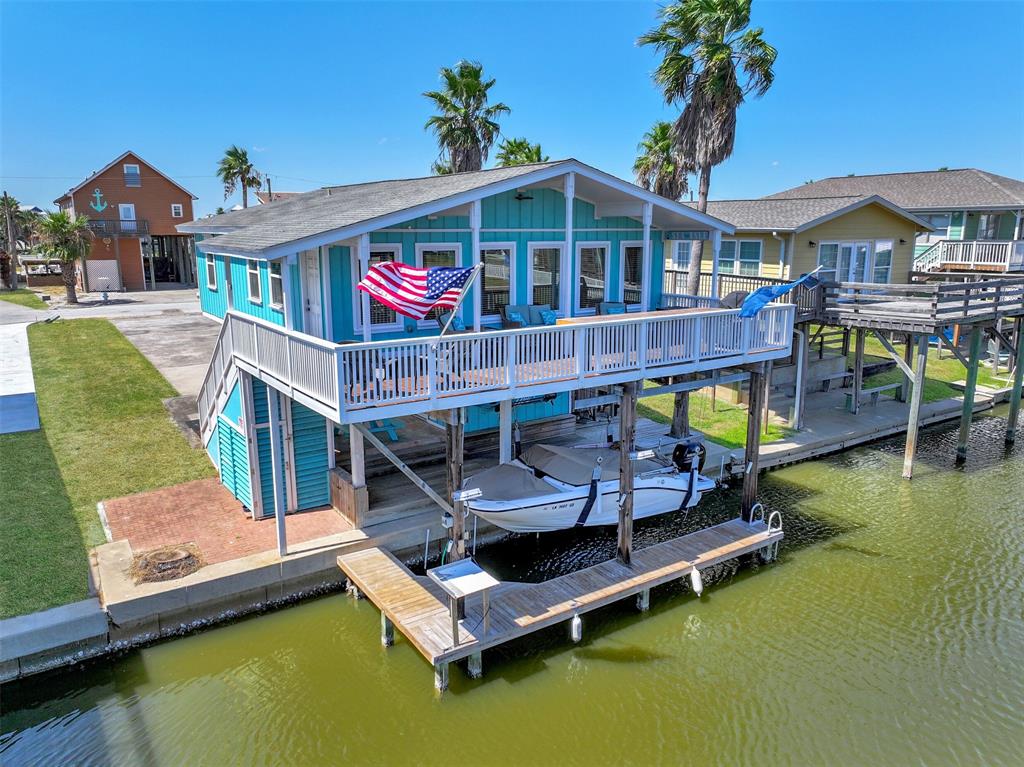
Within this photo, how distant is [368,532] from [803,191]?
90.3 ft

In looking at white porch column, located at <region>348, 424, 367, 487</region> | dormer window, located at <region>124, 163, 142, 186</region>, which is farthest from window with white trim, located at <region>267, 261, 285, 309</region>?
dormer window, located at <region>124, 163, 142, 186</region>

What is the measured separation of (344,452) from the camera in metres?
14.8

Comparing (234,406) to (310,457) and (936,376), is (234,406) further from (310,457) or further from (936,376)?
(936,376)

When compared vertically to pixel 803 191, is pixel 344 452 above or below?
below

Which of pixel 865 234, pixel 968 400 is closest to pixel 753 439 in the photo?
pixel 968 400

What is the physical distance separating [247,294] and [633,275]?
843cm

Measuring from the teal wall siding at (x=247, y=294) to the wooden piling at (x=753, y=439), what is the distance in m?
8.83

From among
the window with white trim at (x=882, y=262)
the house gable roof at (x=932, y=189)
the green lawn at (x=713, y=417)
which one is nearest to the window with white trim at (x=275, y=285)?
the green lawn at (x=713, y=417)

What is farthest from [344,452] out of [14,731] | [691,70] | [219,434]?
[691,70]

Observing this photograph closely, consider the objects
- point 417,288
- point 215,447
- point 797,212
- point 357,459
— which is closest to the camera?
point 417,288

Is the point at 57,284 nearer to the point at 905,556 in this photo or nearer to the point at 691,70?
the point at 691,70

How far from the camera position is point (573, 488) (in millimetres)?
12930

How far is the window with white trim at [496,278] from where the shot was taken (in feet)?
46.7

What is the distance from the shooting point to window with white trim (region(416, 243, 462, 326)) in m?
13.3
